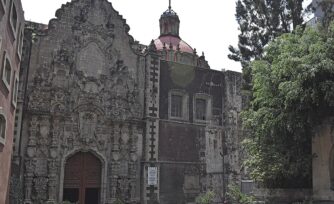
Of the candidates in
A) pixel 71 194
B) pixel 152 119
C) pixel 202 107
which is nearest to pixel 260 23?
pixel 202 107

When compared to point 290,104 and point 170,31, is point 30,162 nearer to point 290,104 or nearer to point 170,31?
point 290,104

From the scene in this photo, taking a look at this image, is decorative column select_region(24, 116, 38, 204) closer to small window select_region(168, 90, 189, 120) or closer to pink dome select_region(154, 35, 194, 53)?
small window select_region(168, 90, 189, 120)

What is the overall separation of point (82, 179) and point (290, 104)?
11.7 meters

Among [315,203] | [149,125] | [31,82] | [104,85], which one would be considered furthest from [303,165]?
[31,82]

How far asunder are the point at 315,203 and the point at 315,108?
3339 millimetres

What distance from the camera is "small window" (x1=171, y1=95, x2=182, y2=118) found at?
23.7 meters

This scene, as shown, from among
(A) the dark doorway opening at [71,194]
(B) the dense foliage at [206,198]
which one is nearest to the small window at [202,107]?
(B) the dense foliage at [206,198]

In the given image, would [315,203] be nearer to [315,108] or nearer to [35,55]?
[315,108]

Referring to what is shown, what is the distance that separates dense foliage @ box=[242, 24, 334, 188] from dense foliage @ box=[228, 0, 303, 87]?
17.9 feet

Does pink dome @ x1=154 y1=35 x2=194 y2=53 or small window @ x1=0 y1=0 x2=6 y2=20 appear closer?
small window @ x1=0 y1=0 x2=6 y2=20

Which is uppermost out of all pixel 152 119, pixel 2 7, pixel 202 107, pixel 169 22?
pixel 169 22

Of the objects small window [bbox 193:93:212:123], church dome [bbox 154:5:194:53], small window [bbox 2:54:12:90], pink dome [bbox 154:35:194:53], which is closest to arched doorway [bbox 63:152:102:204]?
small window [bbox 2:54:12:90]

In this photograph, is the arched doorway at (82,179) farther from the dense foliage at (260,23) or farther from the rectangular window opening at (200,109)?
the dense foliage at (260,23)

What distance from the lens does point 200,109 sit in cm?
2483
